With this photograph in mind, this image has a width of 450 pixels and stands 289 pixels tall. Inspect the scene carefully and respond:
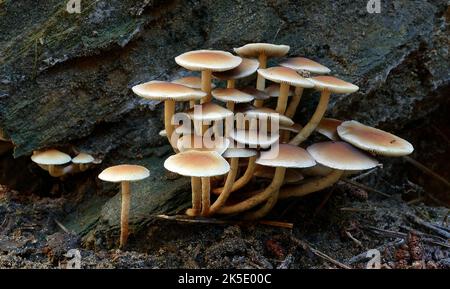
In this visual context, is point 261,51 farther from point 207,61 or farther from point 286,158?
point 286,158

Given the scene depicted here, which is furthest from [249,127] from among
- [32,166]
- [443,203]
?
[443,203]

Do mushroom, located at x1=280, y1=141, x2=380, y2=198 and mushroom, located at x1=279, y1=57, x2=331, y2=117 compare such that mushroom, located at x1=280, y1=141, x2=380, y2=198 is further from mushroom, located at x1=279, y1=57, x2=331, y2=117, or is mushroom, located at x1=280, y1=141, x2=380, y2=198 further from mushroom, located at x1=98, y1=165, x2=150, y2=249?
mushroom, located at x1=98, y1=165, x2=150, y2=249

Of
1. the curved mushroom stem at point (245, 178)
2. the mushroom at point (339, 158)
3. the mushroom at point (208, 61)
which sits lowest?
the curved mushroom stem at point (245, 178)

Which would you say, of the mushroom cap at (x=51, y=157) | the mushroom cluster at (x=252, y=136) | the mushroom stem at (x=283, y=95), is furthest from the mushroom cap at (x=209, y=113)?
the mushroom cap at (x=51, y=157)

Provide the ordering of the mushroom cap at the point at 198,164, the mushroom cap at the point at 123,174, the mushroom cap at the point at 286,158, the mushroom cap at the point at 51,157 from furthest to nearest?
the mushroom cap at the point at 51,157 → the mushroom cap at the point at 123,174 → the mushroom cap at the point at 286,158 → the mushroom cap at the point at 198,164

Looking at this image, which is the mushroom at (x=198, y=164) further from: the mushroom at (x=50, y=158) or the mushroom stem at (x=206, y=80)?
the mushroom at (x=50, y=158)

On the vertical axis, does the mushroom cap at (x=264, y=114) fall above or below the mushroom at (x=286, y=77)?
below
